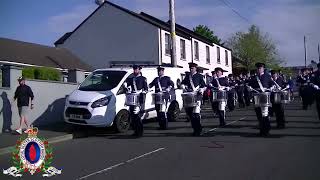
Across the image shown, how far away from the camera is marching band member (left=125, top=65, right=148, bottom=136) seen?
13.6 metres

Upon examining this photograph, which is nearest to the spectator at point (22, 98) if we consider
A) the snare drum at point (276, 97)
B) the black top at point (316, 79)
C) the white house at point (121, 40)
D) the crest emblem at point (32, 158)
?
the crest emblem at point (32, 158)

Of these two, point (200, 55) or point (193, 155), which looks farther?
point (200, 55)

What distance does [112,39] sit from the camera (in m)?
37.5

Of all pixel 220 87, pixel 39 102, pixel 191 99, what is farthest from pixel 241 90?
pixel 191 99

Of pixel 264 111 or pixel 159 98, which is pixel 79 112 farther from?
pixel 264 111

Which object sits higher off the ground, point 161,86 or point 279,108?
point 161,86

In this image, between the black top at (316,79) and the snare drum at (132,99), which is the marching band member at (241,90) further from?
the snare drum at (132,99)

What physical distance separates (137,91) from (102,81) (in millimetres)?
1893

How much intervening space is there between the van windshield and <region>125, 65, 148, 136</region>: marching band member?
31.8 inches

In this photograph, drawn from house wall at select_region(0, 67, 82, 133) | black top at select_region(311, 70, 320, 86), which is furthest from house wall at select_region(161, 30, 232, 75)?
black top at select_region(311, 70, 320, 86)

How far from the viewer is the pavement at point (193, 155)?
8.45m

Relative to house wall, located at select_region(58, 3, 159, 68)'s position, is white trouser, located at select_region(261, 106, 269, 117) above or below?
below

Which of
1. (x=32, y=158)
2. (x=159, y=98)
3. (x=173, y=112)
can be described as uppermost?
(x=159, y=98)

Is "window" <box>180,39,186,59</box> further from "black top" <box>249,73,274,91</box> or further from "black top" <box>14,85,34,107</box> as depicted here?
"black top" <box>249,73,274,91</box>
